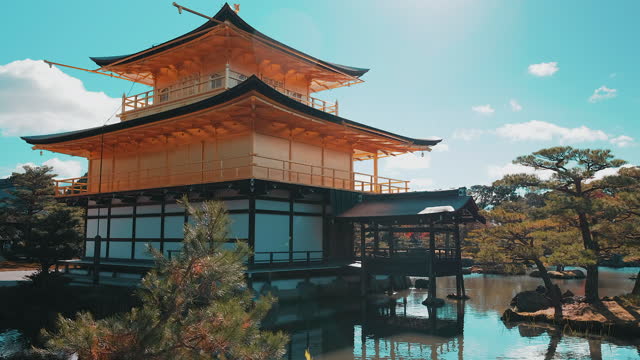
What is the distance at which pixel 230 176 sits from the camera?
21828 millimetres

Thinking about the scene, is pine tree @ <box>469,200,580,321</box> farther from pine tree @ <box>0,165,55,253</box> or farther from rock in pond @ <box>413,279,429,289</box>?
pine tree @ <box>0,165,55,253</box>

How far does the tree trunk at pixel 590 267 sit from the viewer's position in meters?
18.1

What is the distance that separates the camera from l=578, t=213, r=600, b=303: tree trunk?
18.1m

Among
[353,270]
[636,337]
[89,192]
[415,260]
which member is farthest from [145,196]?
[636,337]

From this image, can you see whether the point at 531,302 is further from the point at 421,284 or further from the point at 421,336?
the point at 421,284

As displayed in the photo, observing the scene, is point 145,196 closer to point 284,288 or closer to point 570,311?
point 284,288

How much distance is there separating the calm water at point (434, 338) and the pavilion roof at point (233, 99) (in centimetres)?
876

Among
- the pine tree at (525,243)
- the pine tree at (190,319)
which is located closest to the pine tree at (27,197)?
the pine tree at (525,243)

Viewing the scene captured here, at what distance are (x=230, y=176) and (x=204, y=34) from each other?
721 centimetres

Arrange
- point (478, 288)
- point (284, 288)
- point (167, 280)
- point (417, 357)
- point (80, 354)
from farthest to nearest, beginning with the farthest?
1. point (478, 288)
2. point (284, 288)
3. point (417, 357)
4. point (167, 280)
5. point (80, 354)

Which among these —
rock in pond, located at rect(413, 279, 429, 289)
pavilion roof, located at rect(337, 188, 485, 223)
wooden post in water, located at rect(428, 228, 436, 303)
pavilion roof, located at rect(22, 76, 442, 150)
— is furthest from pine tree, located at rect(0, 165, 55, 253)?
wooden post in water, located at rect(428, 228, 436, 303)

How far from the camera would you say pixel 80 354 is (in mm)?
5578

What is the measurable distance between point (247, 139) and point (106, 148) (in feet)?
36.7

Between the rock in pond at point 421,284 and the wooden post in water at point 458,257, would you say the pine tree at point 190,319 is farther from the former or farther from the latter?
the rock in pond at point 421,284
